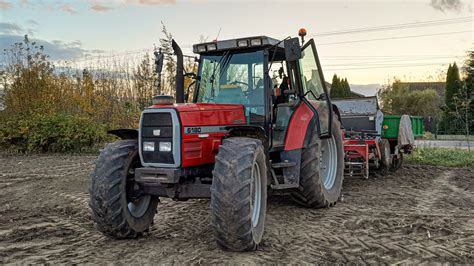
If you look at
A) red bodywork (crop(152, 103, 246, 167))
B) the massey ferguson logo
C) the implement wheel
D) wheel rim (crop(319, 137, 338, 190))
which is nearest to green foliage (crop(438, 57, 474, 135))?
the implement wheel

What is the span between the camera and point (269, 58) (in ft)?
18.5

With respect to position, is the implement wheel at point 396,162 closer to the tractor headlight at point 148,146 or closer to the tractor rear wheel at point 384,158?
the tractor rear wheel at point 384,158

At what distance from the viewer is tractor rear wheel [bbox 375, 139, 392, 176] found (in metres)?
9.41

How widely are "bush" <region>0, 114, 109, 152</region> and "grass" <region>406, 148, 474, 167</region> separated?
9.66 meters

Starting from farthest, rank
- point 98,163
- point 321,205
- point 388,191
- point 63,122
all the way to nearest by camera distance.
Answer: point 63,122 → point 388,191 → point 321,205 → point 98,163

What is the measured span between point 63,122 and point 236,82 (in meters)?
10.2

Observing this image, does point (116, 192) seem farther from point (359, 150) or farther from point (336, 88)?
point (336, 88)

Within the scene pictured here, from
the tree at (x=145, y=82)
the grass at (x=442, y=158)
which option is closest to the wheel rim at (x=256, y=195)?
the grass at (x=442, y=158)

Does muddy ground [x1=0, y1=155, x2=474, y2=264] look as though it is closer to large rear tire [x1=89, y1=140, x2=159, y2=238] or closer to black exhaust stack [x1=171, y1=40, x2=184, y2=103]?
large rear tire [x1=89, y1=140, x2=159, y2=238]

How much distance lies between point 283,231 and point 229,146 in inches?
56.6

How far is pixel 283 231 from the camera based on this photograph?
16.5 feet

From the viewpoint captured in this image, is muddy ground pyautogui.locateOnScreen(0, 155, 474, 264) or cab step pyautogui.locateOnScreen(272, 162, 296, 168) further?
cab step pyautogui.locateOnScreen(272, 162, 296, 168)

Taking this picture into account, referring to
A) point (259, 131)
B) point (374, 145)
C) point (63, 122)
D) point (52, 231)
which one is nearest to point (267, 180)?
point (259, 131)

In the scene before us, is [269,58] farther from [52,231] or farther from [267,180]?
[52,231]
